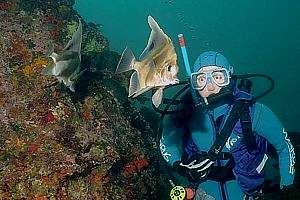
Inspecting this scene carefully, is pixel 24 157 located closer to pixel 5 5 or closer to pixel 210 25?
pixel 5 5

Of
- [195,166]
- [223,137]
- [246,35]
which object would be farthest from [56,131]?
[246,35]

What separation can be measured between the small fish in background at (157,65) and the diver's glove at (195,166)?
1604mm

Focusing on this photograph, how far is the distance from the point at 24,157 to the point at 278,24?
7597 centimetres

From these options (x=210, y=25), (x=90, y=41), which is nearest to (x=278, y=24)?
(x=210, y=25)

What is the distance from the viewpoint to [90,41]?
8023 millimetres

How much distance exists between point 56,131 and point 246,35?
72.1 meters

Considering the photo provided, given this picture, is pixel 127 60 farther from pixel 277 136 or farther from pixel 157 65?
pixel 277 136

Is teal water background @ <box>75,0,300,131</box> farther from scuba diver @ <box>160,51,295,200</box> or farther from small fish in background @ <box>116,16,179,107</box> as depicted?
small fish in background @ <box>116,16,179,107</box>

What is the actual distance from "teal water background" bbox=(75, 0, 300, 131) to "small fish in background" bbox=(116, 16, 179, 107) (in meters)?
1.65

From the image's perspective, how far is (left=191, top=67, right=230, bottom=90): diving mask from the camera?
4.11 m

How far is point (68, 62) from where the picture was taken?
12.6 ft

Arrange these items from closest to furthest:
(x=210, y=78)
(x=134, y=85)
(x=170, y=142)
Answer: (x=134, y=85) < (x=210, y=78) < (x=170, y=142)

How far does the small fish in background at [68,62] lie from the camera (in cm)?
378

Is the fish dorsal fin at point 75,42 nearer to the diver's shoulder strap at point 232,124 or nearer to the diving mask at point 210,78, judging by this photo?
the diving mask at point 210,78
